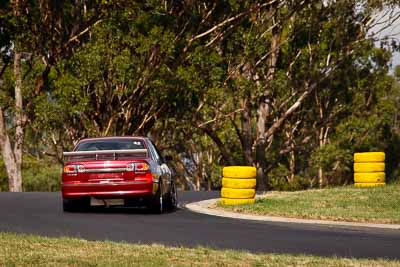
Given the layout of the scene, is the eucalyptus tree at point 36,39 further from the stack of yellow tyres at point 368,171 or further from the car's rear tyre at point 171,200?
the car's rear tyre at point 171,200

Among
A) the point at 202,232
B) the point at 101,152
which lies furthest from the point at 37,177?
the point at 202,232

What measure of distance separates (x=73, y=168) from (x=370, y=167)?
9.81m

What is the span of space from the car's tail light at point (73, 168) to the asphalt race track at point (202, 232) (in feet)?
2.65

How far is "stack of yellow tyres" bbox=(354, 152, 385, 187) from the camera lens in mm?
25203

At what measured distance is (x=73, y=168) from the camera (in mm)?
18328

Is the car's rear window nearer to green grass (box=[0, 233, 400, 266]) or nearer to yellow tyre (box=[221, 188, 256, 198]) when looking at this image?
yellow tyre (box=[221, 188, 256, 198])

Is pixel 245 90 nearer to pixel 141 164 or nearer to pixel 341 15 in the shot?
pixel 341 15

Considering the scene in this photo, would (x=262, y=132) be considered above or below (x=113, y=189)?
above

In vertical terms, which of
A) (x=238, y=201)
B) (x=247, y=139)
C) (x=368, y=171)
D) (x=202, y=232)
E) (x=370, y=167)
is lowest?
(x=202, y=232)

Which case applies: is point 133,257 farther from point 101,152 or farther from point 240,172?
point 240,172

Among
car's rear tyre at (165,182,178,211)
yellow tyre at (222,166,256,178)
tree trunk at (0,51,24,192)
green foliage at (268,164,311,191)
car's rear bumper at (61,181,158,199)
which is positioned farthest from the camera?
green foliage at (268,164,311,191)

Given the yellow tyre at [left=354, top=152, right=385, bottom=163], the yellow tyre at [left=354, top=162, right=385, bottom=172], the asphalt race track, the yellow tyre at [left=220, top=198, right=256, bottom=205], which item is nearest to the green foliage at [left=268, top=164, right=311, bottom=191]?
the yellow tyre at [left=354, top=162, right=385, bottom=172]

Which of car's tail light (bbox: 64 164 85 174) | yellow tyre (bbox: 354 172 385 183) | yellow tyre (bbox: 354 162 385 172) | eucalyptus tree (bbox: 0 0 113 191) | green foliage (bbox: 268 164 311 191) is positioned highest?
eucalyptus tree (bbox: 0 0 113 191)

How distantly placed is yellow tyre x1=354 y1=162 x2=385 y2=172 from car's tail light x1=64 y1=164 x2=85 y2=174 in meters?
9.43
